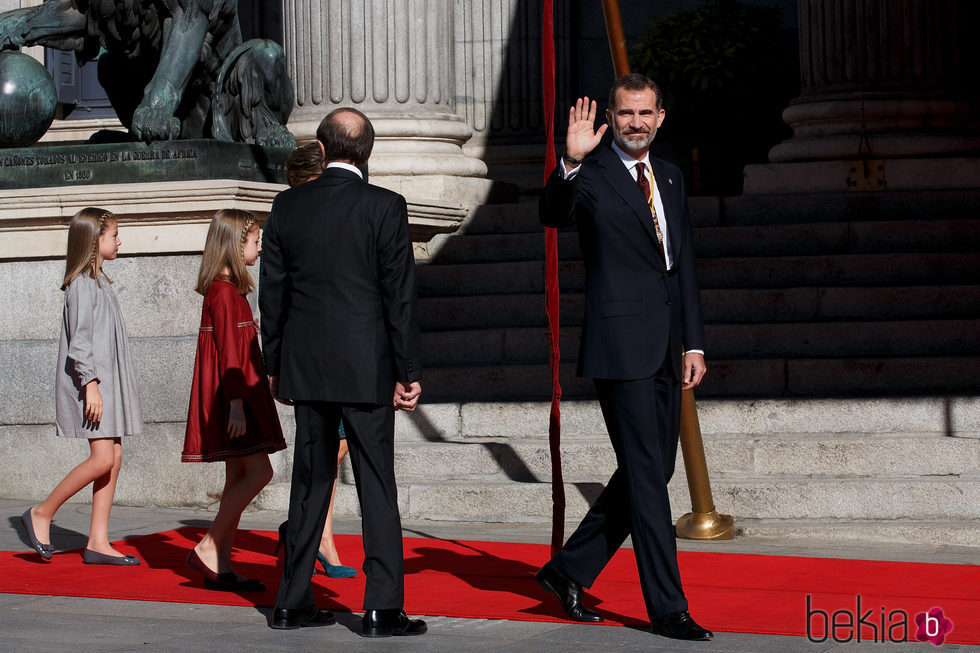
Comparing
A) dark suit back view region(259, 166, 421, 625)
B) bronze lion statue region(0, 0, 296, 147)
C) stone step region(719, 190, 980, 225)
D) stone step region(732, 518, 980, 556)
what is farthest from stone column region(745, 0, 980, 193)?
dark suit back view region(259, 166, 421, 625)

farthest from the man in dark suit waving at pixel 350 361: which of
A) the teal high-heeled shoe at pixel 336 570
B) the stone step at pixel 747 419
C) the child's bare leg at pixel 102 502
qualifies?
the stone step at pixel 747 419

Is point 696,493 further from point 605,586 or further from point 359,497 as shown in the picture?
point 359,497

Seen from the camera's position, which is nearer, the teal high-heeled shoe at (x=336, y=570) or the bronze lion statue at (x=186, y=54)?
the teal high-heeled shoe at (x=336, y=570)

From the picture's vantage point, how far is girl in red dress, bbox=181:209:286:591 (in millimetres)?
6523

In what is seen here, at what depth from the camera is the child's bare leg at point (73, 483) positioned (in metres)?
7.13

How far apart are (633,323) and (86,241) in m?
2.95

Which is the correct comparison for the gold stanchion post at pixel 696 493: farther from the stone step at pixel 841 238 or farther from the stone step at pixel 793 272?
the stone step at pixel 841 238

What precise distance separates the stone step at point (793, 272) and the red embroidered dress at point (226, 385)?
4.49 meters

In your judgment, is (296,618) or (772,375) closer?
(296,618)

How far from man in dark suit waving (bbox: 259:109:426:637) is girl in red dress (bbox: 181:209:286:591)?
109 centimetres

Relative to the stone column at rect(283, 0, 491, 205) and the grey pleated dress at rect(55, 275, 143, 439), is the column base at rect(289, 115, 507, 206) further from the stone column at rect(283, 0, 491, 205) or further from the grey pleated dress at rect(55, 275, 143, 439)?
the grey pleated dress at rect(55, 275, 143, 439)

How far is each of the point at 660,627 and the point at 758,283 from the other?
5.67 meters

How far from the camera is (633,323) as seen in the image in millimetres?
5371

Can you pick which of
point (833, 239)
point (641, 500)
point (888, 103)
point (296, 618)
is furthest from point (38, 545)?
point (888, 103)
